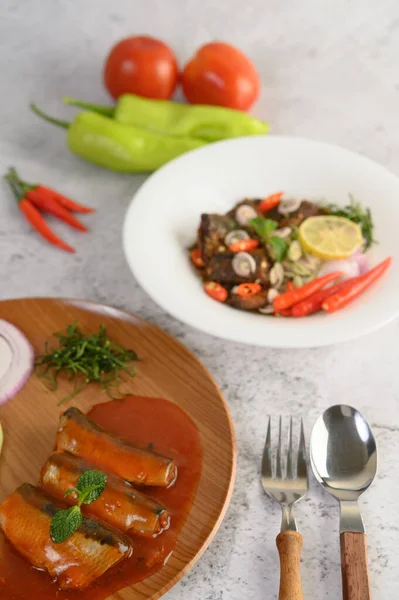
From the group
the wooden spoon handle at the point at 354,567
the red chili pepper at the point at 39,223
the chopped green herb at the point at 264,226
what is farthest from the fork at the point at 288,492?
the red chili pepper at the point at 39,223

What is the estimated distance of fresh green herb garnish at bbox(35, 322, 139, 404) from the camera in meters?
2.08

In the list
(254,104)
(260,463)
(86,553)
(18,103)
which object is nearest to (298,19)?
(254,104)

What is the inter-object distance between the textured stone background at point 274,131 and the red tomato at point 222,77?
0.21m

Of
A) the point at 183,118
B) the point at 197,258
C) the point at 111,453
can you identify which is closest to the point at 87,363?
the point at 111,453

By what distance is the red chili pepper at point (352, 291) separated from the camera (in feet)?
6.98

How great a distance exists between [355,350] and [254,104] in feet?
4.98

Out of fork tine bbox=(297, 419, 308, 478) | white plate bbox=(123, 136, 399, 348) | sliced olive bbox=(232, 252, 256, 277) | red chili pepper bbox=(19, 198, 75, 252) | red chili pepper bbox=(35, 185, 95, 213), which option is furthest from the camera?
red chili pepper bbox=(35, 185, 95, 213)

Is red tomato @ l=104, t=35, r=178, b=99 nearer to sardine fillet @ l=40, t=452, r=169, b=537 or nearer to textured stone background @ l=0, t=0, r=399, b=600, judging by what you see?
textured stone background @ l=0, t=0, r=399, b=600

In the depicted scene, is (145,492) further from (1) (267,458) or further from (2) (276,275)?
(2) (276,275)

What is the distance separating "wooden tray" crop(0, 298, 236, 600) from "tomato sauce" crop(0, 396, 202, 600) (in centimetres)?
2

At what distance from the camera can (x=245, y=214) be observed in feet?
8.19

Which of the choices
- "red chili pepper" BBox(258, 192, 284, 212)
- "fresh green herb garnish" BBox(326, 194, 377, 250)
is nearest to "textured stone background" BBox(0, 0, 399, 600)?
"fresh green herb garnish" BBox(326, 194, 377, 250)

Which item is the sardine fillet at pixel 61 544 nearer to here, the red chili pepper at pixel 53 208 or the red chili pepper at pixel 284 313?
the red chili pepper at pixel 284 313

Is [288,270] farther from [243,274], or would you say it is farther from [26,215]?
[26,215]
